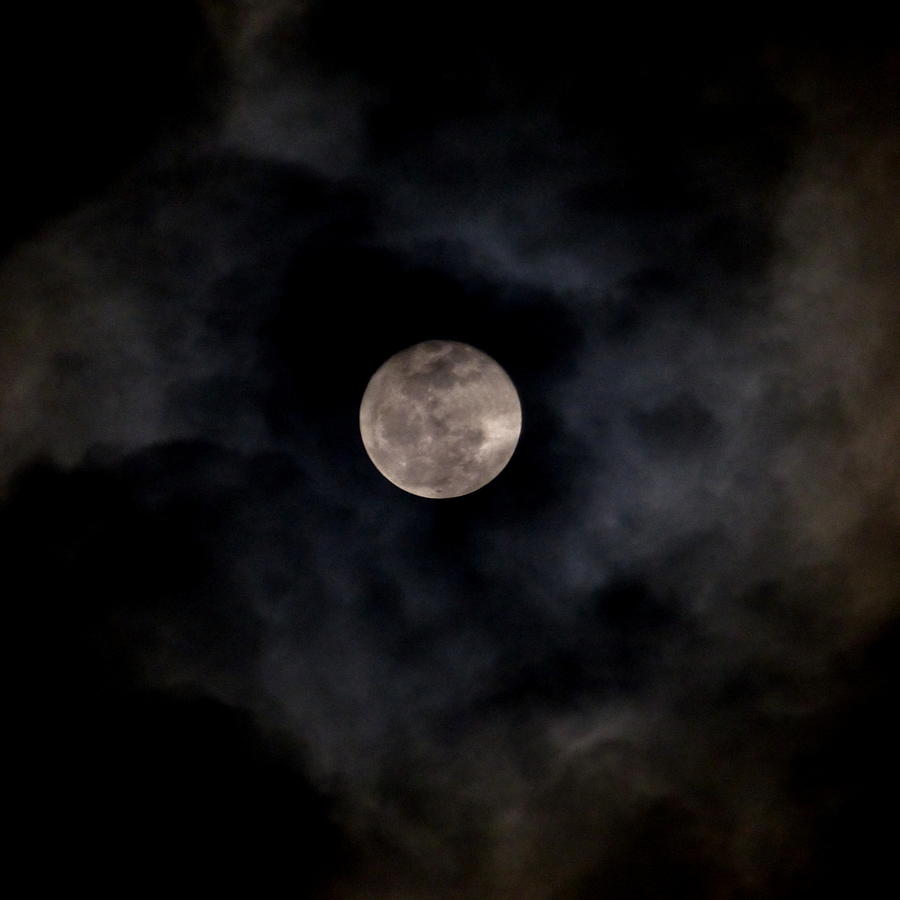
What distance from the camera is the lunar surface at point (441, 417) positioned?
15.0 metres

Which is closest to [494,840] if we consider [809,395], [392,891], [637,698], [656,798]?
[392,891]

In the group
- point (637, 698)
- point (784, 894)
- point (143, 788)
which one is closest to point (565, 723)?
point (637, 698)

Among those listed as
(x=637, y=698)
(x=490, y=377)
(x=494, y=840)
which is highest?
(x=490, y=377)

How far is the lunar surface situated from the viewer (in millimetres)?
14992

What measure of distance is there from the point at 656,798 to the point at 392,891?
32.7 feet

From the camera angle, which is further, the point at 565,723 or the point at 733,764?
the point at 565,723

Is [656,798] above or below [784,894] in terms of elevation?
above

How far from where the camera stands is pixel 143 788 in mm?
22547

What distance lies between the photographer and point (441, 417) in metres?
14.9

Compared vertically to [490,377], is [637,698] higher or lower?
lower

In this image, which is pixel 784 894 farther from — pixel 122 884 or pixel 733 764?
pixel 122 884

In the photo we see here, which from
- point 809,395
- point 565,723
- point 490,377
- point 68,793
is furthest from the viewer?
point 68,793

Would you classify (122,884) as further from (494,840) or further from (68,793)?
(494,840)

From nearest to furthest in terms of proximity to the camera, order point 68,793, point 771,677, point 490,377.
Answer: point 490,377 < point 771,677 < point 68,793
